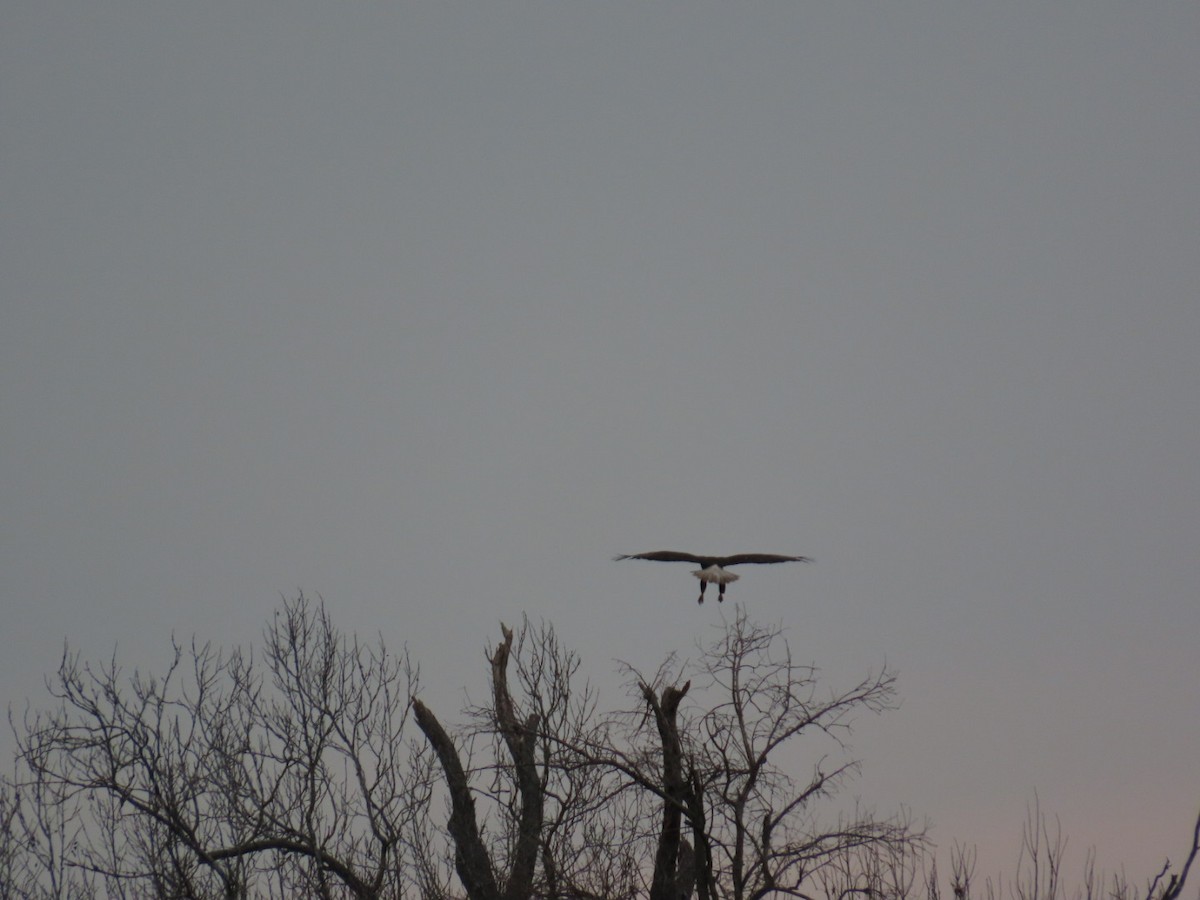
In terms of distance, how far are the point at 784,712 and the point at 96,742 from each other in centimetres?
883

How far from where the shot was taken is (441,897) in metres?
14.5

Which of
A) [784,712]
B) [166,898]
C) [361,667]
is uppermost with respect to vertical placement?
[361,667]

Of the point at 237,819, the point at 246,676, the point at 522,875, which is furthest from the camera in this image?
the point at 246,676

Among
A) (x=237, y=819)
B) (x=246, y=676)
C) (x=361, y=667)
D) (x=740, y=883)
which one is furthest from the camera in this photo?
(x=246, y=676)

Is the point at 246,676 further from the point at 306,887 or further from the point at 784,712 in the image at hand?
the point at 784,712

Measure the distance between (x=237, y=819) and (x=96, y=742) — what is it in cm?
220

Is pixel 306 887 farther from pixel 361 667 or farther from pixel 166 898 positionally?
pixel 361 667

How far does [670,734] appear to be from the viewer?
45.9 ft

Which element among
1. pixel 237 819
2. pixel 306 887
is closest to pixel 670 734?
pixel 306 887

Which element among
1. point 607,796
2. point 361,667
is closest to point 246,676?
point 361,667

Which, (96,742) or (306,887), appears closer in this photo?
(306,887)

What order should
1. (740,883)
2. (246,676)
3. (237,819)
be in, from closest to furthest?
(740,883), (237,819), (246,676)

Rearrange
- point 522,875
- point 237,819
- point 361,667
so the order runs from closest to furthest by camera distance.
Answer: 1. point 522,875
2. point 237,819
3. point 361,667

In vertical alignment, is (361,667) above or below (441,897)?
above
